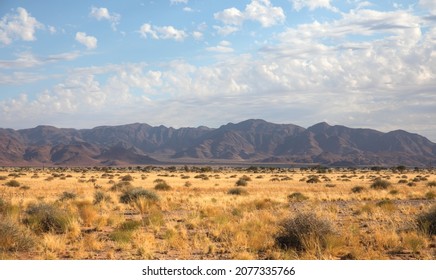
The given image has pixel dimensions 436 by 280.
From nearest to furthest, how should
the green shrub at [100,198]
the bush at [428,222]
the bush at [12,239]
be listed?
the bush at [12,239] < the bush at [428,222] < the green shrub at [100,198]

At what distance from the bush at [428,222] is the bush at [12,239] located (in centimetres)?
1279

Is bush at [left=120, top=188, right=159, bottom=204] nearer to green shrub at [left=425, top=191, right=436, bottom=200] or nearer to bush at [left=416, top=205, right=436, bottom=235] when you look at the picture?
bush at [left=416, top=205, right=436, bottom=235]

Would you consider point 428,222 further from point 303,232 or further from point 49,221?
point 49,221

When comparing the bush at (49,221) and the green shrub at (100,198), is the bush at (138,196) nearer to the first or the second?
the green shrub at (100,198)

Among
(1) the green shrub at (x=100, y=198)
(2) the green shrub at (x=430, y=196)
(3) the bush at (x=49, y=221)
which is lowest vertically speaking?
(2) the green shrub at (x=430, y=196)

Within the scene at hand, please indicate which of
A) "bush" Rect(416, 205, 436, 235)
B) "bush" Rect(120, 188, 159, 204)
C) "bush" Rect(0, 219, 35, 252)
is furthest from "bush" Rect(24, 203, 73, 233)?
"bush" Rect(416, 205, 436, 235)

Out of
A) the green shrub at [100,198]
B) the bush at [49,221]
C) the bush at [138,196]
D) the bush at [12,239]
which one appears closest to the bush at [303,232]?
the bush at [12,239]

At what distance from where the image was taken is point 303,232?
42.7 feet

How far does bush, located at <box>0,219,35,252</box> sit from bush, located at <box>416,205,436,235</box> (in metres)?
12.8

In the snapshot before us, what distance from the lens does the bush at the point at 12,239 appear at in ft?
43.1

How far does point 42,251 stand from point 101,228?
438cm

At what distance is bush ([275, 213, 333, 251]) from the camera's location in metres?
12.8

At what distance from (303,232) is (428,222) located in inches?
208

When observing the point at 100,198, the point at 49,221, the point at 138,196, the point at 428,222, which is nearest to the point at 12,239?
the point at 49,221
